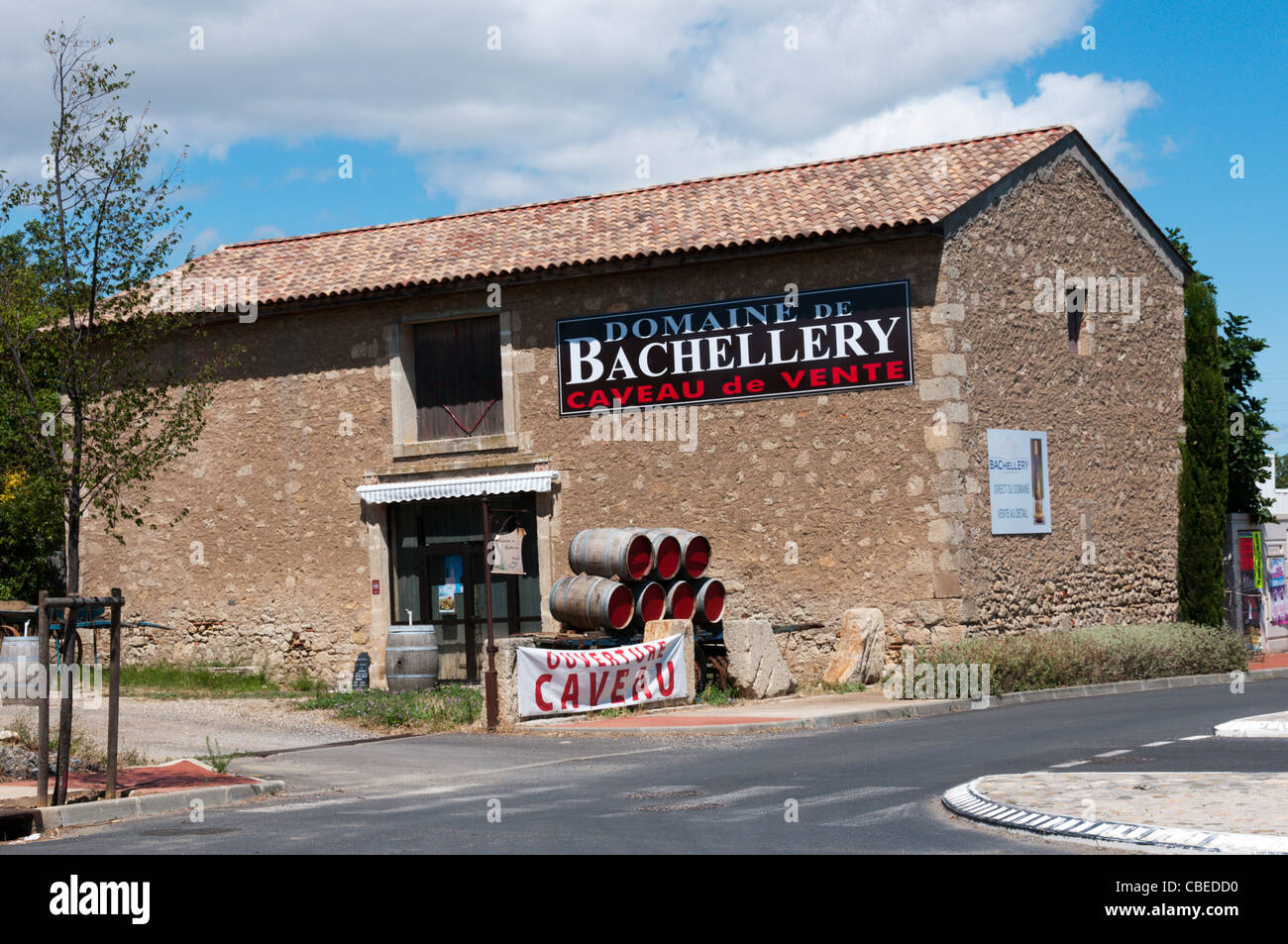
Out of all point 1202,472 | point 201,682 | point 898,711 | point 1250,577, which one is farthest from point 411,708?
point 1250,577

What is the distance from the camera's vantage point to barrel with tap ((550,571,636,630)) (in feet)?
60.7

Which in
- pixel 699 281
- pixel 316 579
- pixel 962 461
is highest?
pixel 699 281

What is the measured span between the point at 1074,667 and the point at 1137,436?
6198 mm

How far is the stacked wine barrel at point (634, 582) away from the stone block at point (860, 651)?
1691 millimetres

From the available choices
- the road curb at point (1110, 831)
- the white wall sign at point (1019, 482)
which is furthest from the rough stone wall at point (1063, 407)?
the road curb at point (1110, 831)

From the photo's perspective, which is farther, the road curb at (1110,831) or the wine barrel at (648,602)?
the wine barrel at (648,602)

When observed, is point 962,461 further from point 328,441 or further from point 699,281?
point 328,441

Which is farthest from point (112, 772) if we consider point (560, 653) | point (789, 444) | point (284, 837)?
point (789, 444)

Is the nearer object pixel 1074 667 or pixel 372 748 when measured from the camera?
pixel 372 748

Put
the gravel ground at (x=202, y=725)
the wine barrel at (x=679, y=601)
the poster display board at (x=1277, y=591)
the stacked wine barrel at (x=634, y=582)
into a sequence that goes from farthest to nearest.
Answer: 1. the poster display board at (x=1277, y=591)
2. the wine barrel at (x=679, y=601)
3. the stacked wine barrel at (x=634, y=582)
4. the gravel ground at (x=202, y=725)

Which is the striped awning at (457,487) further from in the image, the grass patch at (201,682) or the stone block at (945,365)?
the stone block at (945,365)

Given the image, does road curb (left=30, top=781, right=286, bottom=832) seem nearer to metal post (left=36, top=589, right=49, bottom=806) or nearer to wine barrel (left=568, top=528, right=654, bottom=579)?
metal post (left=36, top=589, right=49, bottom=806)

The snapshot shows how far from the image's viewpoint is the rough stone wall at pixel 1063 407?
20125 millimetres

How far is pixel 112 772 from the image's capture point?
11359mm
